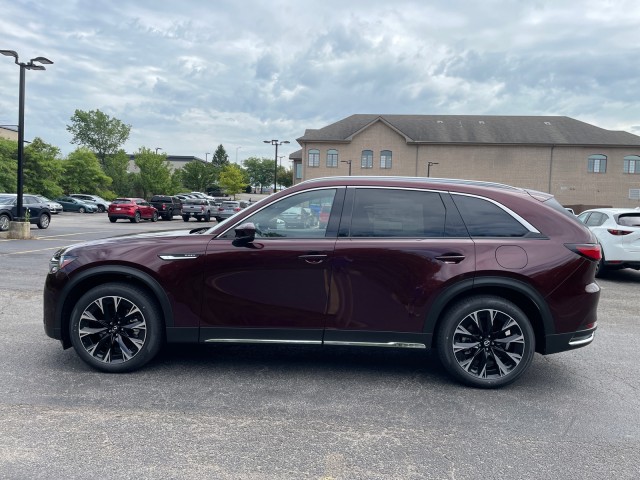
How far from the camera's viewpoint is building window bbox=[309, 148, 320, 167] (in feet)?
188

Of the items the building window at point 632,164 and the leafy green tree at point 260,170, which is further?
the leafy green tree at point 260,170

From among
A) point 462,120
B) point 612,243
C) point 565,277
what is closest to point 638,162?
point 462,120

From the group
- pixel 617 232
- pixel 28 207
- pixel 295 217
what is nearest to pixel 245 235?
pixel 295 217

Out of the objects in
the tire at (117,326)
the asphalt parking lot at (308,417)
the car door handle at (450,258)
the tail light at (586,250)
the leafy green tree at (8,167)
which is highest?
the leafy green tree at (8,167)

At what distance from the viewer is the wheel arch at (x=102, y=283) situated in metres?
4.52

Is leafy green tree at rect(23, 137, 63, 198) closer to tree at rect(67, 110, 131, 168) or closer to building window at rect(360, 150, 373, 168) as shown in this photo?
building window at rect(360, 150, 373, 168)

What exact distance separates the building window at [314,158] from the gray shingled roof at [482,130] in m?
1.32

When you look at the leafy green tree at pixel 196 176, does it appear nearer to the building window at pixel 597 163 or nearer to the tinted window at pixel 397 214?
the building window at pixel 597 163

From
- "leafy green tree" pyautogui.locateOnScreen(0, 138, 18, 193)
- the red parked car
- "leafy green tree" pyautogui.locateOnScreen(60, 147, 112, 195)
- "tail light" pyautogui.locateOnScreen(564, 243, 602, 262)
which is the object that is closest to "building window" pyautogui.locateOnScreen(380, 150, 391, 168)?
the red parked car

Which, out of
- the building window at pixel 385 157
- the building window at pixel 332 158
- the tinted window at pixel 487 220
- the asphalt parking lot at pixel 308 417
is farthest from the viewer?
the building window at pixel 332 158

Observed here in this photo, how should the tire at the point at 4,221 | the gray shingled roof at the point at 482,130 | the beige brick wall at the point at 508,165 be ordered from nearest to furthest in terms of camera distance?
the tire at the point at 4,221 < the beige brick wall at the point at 508,165 < the gray shingled roof at the point at 482,130

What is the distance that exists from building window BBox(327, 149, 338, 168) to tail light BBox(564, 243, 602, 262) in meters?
53.0

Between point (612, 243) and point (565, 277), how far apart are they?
7767mm

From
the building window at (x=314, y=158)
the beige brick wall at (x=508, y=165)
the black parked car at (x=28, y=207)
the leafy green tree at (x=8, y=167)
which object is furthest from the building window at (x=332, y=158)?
the black parked car at (x=28, y=207)
